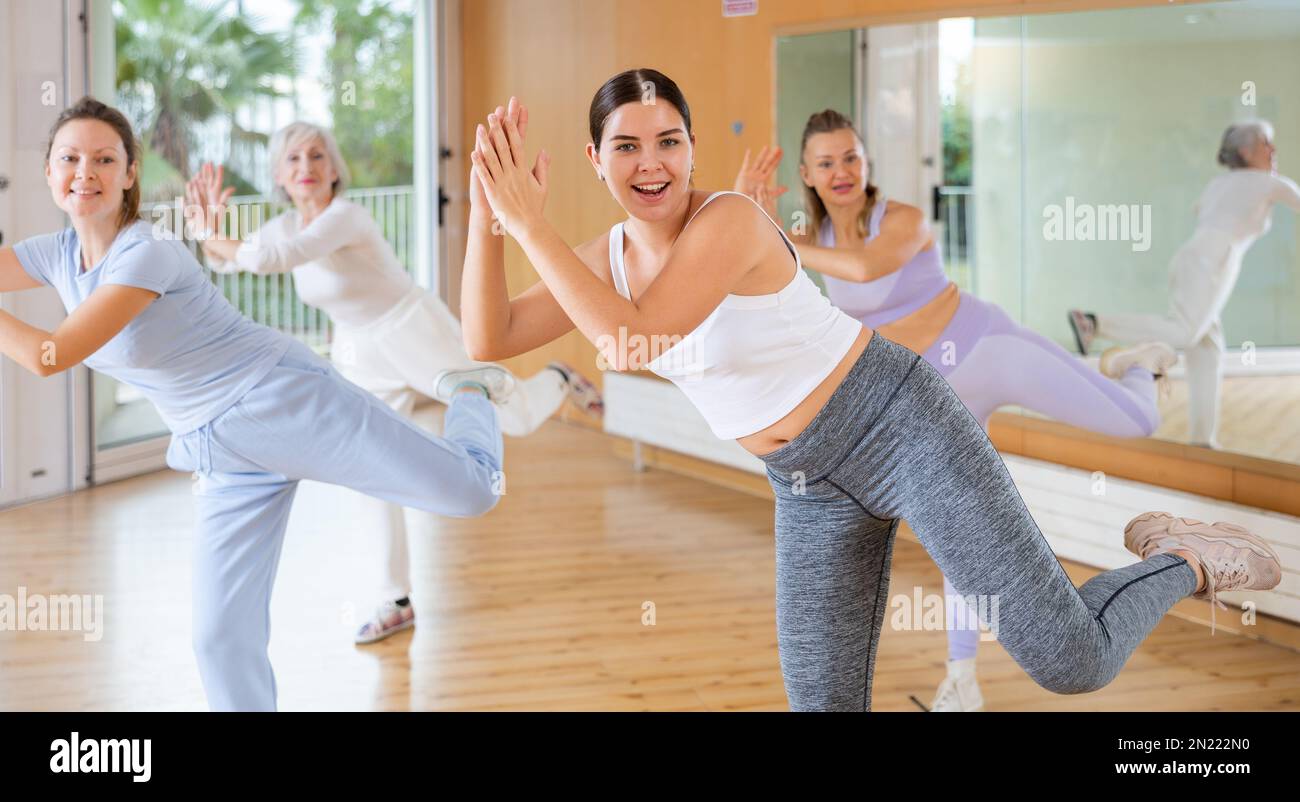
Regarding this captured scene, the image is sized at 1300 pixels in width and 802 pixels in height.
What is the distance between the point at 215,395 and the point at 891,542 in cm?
131

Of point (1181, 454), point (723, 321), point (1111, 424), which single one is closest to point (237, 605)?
point (723, 321)

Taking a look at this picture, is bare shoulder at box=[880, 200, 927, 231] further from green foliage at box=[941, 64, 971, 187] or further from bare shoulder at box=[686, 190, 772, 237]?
Result: green foliage at box=[941, 64, 971, 187]

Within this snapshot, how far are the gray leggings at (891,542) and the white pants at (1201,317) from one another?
1867mm

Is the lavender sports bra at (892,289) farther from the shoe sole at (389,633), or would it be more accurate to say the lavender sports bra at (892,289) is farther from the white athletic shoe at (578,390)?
the shoe sole at (389,633)

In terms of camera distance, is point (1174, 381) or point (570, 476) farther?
point (570, 476)

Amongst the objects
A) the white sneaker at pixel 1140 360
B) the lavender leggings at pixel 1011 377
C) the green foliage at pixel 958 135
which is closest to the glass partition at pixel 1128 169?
the green foliage at pixel 958 135

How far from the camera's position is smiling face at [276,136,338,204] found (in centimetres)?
346

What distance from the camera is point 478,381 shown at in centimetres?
315

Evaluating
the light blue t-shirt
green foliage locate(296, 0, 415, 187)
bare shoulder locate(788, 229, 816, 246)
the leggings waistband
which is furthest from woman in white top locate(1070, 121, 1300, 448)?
green foliage locate(296, 0, 415, 187)

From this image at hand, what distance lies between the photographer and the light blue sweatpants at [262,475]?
97.2 inches

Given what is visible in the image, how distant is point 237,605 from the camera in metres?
2.49

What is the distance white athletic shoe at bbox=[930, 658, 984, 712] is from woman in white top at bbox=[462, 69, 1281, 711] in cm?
100
